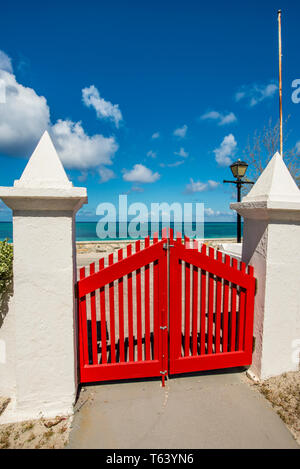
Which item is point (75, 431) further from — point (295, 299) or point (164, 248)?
point (295, 299)

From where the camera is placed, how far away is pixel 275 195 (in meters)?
2.88

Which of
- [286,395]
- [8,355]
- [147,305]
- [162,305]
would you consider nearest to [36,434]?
[8,355]

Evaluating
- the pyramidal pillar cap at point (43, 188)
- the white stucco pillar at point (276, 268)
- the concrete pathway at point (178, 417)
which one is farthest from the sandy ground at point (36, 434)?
the white stucco pillar at point (276, 268)

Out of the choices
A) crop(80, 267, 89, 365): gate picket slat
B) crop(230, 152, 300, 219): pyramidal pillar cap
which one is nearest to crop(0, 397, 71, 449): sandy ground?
crop(80, 267, 89, 365): gate picket slat

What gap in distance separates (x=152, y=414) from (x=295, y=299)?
2273 millimetres

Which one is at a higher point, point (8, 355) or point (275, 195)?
point (275, 195)

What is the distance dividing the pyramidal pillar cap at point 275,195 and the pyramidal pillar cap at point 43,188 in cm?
210

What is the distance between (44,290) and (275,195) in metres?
2.92

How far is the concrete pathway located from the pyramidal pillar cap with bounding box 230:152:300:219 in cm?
224

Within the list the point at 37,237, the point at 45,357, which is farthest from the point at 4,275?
the point at 45,357

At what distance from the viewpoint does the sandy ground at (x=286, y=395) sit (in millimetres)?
2484

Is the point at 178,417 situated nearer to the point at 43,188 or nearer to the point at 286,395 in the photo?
the point at 286,395

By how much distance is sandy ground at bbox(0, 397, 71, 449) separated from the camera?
2.22 metres

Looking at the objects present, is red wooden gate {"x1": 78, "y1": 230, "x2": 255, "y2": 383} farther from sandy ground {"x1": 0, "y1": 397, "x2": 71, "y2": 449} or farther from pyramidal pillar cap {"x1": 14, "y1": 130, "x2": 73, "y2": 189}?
pyramidal pillar cap {"x1": 14, "y1": 130, "x2": 73, "y2": 189}
